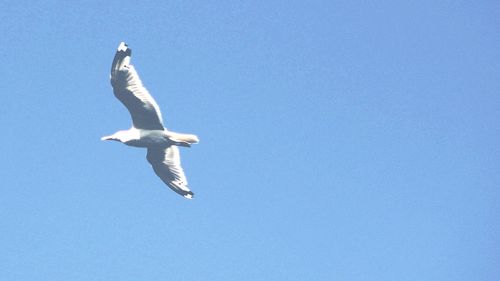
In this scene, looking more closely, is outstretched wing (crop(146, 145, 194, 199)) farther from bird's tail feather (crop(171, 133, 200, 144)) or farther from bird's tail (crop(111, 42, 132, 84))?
bird's tail (crop(111, 42, 132, 84))

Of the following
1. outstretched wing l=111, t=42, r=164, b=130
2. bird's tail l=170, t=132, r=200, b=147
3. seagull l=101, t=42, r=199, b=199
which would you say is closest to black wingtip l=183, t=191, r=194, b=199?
seagull l=101, t=42, r=199, b=199

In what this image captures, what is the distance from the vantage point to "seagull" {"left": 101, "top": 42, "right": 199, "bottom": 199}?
82.4 ft

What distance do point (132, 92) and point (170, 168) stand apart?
3956 mm

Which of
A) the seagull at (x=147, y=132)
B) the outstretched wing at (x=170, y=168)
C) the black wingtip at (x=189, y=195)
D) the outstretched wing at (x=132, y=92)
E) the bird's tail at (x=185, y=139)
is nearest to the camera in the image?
the outstretched wing at (x=132, y=92)

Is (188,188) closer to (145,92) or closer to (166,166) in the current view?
(166,166)

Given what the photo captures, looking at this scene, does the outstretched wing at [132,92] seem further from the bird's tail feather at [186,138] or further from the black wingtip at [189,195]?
the black wingtip at [189,195]

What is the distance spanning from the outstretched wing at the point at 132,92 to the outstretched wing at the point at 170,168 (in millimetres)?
1977

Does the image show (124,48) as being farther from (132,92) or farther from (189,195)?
(189,195)

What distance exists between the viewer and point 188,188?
2827cm

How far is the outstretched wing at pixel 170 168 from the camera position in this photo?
28.2m

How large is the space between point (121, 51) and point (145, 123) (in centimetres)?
267

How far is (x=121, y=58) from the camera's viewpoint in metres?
25.0

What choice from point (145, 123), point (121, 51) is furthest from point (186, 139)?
point (121, 51)

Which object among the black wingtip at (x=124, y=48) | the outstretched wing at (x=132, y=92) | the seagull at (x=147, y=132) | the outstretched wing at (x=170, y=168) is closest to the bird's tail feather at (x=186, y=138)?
the seagull at (x=147, y=132)
